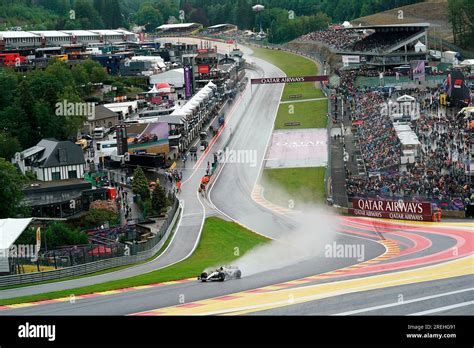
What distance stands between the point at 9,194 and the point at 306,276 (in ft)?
64.0

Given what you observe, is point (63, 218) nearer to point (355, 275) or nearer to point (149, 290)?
point (149, 290)

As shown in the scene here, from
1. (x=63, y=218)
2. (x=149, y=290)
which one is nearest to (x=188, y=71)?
(x=63, y=218)

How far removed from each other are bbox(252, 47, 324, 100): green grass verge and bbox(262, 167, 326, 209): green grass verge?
33.7 metres

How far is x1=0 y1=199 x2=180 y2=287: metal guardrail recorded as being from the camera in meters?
31.6

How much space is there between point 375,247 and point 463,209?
6651 mm

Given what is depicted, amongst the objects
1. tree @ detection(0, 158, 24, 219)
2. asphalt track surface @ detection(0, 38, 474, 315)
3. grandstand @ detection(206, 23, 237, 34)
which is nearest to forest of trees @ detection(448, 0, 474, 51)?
asphalt track surface @ detection(0, 38, 474, 315)

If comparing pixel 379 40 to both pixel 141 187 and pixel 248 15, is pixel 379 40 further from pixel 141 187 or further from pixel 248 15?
pixel 248 15

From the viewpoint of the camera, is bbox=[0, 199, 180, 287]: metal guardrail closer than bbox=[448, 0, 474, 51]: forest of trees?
Yes

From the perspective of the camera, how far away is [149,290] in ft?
91.5

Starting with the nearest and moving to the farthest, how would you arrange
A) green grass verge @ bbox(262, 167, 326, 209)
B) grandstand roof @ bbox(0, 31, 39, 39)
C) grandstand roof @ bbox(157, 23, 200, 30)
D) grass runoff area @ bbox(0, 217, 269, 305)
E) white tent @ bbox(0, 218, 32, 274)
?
grass runoff area @ bbox(0, 217, 269, 305) → white tent @ bbox(0, 218, 32, 274) → green grass verge @ bbox(262, 167, 326, 209) → grandstand roof @ bbox(0, 31, 39, 39) → grandstand roof @ bbox(157, 23, 200, 30)

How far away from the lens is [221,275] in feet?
95.3

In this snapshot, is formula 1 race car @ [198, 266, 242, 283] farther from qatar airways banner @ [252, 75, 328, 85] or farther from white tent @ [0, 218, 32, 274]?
qatar airways banner @ [252, 75, 328, 85]

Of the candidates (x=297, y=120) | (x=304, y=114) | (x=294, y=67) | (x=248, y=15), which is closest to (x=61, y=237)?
(x=297, y=120)

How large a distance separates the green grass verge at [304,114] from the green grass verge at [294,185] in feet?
52.9
